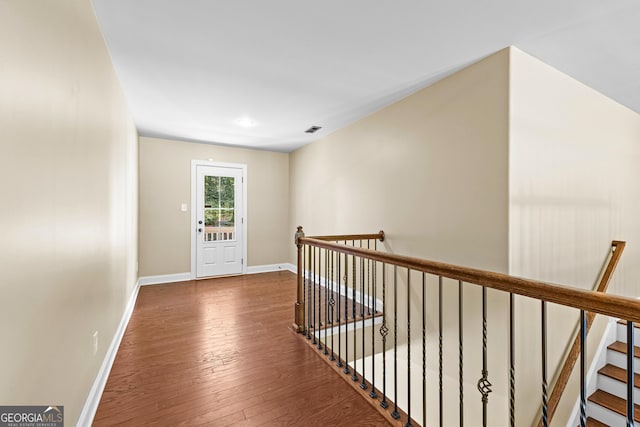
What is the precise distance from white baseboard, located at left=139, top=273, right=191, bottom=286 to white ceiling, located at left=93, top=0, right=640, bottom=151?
9.25 feet

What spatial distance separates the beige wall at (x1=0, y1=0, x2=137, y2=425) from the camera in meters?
0.91

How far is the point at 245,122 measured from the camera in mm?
3996

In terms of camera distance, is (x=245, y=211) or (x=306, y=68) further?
(x=245, y=211)

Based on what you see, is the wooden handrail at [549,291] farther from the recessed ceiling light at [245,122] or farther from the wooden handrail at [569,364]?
the recessed ceiling light at [245,122]

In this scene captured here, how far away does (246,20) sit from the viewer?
1.95 meters

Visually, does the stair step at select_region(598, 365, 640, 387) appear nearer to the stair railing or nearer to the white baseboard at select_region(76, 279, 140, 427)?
the stair railing

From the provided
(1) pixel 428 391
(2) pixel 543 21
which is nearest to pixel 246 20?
(2) pixel 543 21

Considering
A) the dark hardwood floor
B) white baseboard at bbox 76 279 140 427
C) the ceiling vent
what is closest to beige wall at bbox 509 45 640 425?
the dark hardwood floor

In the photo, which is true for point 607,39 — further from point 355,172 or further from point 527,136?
point 355,172

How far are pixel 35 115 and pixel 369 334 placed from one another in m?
3.50

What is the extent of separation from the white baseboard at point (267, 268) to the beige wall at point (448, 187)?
2.42 meters

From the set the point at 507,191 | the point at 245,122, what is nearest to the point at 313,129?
the point at 245,122

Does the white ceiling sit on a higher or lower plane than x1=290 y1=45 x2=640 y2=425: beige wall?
higher

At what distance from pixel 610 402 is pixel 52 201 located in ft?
15.8
